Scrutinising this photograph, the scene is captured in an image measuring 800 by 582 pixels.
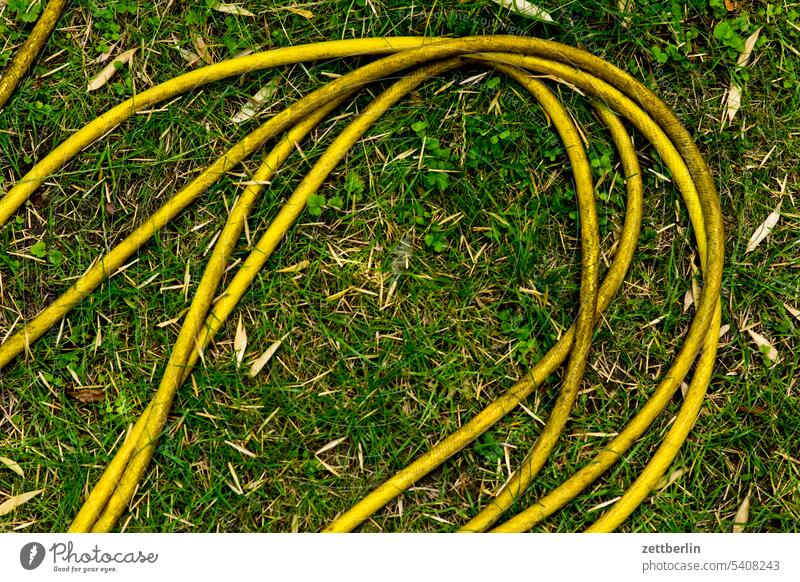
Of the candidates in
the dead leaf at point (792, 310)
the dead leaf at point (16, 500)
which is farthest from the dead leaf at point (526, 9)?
the dead leaf at point (16, 500)

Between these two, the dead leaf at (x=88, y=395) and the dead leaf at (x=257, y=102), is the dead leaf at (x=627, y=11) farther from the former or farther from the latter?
the dead leaf at (x=88, y=395)

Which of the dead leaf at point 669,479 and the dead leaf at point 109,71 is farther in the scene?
the dead leaf at point 109,71

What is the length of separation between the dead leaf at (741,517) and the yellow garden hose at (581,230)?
369mm

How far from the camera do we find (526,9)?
2570 mm

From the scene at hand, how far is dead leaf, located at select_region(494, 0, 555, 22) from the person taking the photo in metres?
2.56

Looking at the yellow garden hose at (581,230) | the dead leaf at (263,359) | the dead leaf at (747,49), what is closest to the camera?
the yellow garden hose at (581,230)

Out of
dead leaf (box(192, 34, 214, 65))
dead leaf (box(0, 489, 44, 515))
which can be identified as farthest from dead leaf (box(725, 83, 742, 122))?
dead leaf (box(0, 489, 44, 515))

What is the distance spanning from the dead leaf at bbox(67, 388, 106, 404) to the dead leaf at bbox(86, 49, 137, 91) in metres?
1.20

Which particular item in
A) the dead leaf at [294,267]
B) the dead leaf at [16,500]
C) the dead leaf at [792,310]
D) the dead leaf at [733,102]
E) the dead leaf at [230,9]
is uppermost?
the dead leaf at [230,9]

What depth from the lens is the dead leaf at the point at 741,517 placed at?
2.47 metres

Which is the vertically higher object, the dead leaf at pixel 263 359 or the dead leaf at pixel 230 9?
the dead leaf at pixel 230 9

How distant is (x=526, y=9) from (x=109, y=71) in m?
1.67

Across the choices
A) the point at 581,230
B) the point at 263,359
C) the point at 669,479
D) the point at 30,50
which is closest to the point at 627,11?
the point at 581,230

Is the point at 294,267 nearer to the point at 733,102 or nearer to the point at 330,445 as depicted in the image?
the point at 330,445
